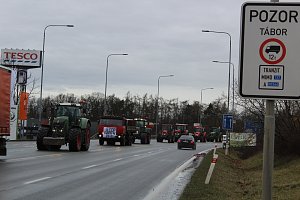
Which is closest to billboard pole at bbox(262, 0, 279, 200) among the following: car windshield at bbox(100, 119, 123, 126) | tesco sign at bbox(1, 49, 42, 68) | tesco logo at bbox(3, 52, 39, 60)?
car windshield at bbox(100, 119, 123, 126)

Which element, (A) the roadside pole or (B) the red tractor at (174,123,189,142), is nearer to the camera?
(A) the roadside pole

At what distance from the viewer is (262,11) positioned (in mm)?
3740

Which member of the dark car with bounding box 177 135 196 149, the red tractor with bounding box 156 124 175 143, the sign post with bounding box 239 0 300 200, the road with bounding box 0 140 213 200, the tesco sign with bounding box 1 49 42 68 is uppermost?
the tesco sign with bounding box 1 49 42 68

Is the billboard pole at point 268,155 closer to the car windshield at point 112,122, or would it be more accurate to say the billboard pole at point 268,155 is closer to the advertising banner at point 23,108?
the car windshield at point 112,122

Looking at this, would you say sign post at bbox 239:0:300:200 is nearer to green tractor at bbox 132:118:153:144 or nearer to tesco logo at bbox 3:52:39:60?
green tractor at bbox 132:118:153:144

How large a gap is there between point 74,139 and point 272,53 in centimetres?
2871

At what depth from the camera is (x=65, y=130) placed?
31828 mm

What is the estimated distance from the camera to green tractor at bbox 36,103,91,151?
31281mm

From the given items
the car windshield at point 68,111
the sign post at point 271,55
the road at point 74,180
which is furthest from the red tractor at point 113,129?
the sign post at point 271,55

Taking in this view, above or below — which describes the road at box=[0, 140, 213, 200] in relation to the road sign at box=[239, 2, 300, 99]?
below

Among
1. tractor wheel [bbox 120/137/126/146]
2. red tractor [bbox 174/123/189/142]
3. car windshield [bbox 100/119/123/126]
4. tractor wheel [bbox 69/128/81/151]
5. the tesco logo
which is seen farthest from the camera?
the tesco logo

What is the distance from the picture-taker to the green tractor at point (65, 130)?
3128cm

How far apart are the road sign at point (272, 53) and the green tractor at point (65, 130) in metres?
28.0

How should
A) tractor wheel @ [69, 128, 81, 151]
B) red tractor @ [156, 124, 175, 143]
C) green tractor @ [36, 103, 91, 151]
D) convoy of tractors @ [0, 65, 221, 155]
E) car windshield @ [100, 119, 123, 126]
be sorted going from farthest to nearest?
1. red tractor @ [156, 124, 175, 143]
2. car windshield @ [100, 119, 123, 126]
3. tractor wheel @ [69, 128, 81, 151]
4. green tractor @ [36, 103, 91, 151]
5. convoy of tractors @ [0, 65, 221, 155]
